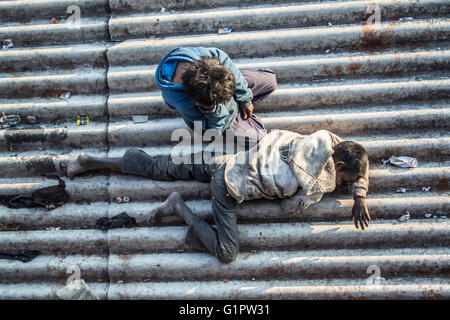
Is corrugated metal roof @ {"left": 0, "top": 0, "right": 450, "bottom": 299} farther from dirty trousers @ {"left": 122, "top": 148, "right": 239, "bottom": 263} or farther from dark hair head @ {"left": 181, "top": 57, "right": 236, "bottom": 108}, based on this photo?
dark hair head @ {"left": 181, "top": 57, "right": 236, "bottom": 108}

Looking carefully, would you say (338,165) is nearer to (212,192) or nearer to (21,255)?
(212,192)

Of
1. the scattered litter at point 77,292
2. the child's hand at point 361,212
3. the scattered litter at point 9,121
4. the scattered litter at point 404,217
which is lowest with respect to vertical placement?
the scattered litter at point 77,292

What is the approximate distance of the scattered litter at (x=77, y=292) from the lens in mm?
2766

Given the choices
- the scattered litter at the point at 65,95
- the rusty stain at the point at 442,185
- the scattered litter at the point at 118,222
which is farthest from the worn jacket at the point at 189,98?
the rusty stain at the point at 442,185

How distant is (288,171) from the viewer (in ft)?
8.85

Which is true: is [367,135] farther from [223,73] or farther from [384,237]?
[223,73]

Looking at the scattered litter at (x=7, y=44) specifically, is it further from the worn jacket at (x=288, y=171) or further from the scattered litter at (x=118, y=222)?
the worn jacket at (x=288, y=171)

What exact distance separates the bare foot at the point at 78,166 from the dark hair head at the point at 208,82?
1.10 meters

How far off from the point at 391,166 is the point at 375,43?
104 cm

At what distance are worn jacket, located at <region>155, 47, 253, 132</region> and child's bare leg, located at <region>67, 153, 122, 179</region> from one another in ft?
2.21

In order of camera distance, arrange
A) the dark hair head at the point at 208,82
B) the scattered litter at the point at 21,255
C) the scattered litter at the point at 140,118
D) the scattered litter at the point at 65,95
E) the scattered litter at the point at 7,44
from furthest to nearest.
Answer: the scattered litter at the point at 7,44 → the scattered litter at the point at 65,95 → the scattered litter at the point at 140,118 → the scattered litter at the point at 21,255 → the dark hair head at the point at 208,82

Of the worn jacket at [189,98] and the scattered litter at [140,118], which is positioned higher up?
the worn jacket at [189,98]

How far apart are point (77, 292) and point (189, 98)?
1.66 m
